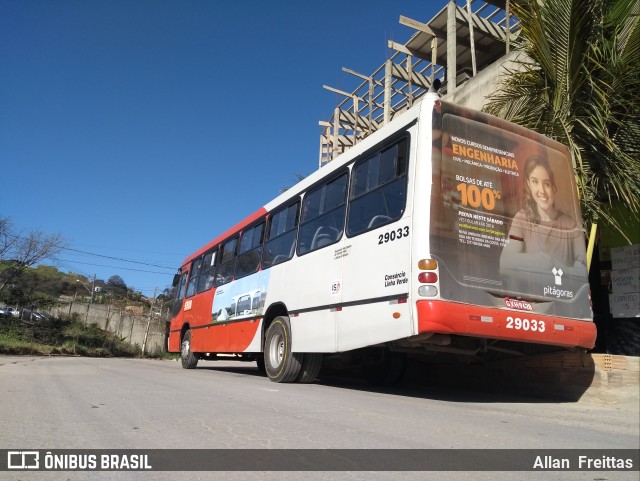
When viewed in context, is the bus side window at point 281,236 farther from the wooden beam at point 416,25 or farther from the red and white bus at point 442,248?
the wooden beam at point 416,25

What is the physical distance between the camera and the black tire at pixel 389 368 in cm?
900

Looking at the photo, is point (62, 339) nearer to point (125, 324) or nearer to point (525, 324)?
point (125, 324)

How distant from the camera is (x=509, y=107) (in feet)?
31.3

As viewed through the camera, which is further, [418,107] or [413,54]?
[413,54]

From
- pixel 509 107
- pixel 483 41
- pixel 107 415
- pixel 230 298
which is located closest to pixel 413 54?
pixel 483 41

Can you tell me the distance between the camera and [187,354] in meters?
14.9

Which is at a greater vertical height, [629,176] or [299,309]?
[629,176]

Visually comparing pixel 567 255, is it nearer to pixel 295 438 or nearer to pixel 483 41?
pixel 295 438

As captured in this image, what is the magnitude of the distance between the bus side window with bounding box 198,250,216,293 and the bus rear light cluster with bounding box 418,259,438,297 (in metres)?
8.62

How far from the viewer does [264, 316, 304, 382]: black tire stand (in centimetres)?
852

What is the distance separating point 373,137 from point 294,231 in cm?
251

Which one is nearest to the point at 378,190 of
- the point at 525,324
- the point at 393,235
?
the point at 393,235

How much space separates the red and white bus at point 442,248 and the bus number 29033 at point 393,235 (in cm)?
1

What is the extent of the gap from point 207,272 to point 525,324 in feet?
31.6
